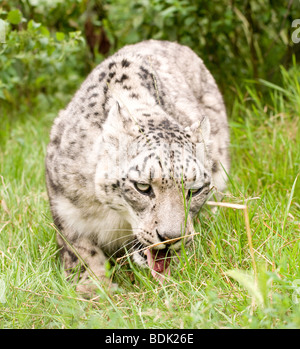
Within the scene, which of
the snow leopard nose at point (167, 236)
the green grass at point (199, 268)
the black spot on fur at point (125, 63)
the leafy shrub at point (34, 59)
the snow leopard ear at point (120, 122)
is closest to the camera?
the green grass at point (199, 268)

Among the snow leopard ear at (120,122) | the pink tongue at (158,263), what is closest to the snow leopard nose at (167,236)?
the pink tongue at (158,263)

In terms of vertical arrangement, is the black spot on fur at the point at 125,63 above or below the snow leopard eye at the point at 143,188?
above

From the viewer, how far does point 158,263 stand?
432 centimetres

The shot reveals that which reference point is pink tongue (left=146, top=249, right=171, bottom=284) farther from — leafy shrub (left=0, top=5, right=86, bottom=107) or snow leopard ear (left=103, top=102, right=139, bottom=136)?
leafy shrub (left=0, top=5, right=86, bottom=107)

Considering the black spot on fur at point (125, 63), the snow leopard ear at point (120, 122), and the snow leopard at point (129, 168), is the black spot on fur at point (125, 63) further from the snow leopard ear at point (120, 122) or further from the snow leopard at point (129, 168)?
the snow leopard ear at point (120, 122)

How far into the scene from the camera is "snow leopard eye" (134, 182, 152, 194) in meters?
3.89

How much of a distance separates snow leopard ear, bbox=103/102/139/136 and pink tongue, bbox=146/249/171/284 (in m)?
0.93

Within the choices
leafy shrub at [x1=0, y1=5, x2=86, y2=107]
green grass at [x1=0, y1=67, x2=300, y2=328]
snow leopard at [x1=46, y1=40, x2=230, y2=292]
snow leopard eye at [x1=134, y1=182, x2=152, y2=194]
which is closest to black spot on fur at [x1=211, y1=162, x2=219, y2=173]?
snow leopard at [x1=46, y1=40, x2=230, y2=292]

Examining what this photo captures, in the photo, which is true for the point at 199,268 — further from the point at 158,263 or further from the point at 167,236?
the point at 167,236

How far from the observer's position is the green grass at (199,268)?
347 centimetres

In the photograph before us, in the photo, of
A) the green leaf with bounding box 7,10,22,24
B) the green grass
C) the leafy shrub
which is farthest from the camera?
the leafy shrub

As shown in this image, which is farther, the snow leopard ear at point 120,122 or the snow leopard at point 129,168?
the snow leopard ear at point 120,122

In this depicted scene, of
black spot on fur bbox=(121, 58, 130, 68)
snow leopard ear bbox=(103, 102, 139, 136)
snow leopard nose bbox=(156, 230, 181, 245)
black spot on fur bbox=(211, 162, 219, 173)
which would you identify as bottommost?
snow leopard nose bbox=(156, 230, 181, 245)

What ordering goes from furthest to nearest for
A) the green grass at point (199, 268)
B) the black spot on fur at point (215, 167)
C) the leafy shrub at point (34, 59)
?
1. the leafy shrub at point (34, 59)
2. the black spot on fur at point (215, 167)
3. the green grass at point (199, 268)
